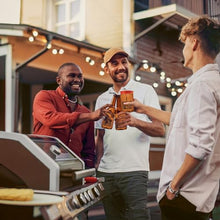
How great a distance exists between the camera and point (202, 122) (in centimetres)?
200

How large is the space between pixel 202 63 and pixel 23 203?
1079 mm

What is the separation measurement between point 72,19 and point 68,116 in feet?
25.6

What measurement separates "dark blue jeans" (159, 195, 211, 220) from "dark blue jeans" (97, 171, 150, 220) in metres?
0.94

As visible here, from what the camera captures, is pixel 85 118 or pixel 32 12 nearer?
pixel 85 118

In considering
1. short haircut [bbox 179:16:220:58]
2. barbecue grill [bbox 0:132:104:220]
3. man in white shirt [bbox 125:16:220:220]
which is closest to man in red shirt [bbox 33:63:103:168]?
barbecue grill [bbox 0:132:104:220]

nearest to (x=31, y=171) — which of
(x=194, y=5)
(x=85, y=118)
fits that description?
(x=85, y=118)

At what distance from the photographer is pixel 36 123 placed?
2.95m

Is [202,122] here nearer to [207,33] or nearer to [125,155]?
[207,33]

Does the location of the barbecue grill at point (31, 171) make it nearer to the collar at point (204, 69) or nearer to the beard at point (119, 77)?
the collar at point (204, 69)

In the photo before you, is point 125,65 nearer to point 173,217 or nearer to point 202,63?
point 202,63

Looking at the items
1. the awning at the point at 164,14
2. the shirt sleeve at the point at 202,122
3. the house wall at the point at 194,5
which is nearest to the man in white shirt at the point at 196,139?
the shirt sleeve at the point at 202,122

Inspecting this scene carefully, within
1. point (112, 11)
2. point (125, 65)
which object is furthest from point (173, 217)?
point (112, 11)

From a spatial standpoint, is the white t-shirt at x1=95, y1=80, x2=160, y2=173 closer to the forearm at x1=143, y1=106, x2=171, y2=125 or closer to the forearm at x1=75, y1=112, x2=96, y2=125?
the forearm at x1=143, y1=106, x2=171, y2=125

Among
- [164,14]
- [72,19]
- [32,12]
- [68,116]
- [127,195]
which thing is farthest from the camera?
[72,19]
